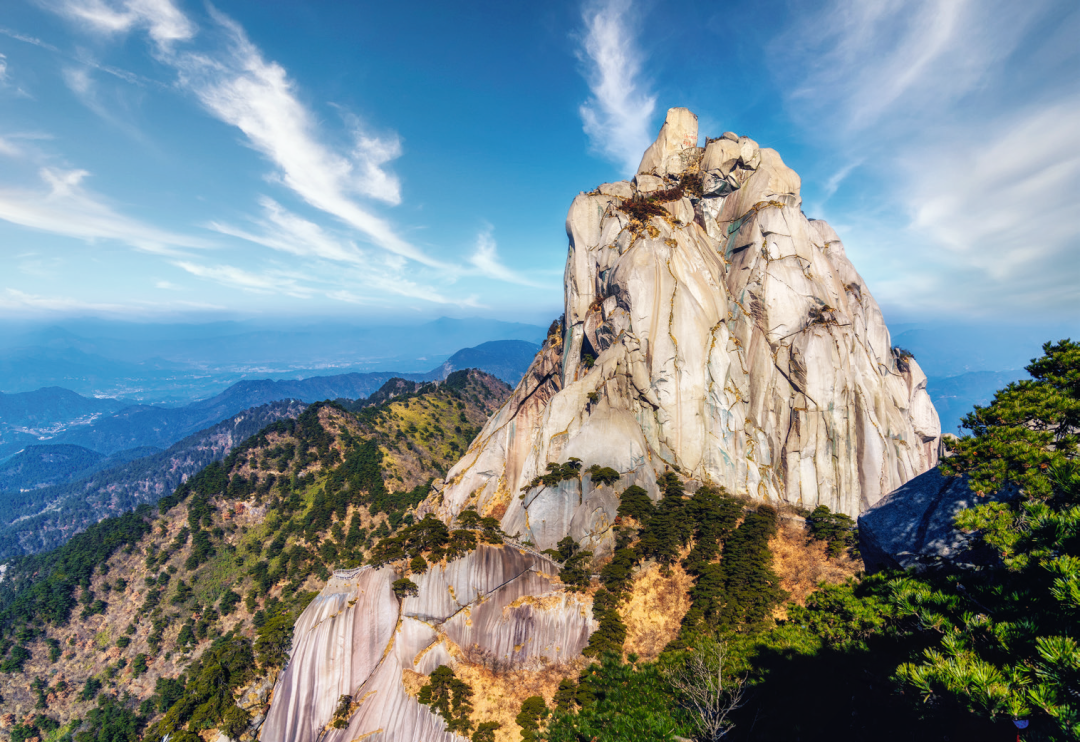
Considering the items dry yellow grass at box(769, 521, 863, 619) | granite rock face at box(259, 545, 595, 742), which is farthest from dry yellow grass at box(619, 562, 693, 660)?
dry yellow grass at box(769, 521, 863, 619)

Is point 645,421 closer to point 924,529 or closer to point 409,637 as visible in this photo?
point 924,529

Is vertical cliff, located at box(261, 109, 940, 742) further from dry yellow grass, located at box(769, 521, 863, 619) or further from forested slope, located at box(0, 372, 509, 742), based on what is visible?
forested slope, located at box(0, 372, 509, 742)

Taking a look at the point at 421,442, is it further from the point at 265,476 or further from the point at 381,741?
the point at 381,741

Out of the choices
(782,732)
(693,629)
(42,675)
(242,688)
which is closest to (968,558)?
(782,732)

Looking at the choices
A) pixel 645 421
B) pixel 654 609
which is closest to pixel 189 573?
pixel 654 609

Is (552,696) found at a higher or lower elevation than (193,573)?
higher

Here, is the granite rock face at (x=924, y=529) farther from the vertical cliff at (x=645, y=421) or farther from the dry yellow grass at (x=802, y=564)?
the vertical cliff at (x=645, y=421)

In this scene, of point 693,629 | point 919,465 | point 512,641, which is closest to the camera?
point 693,629
